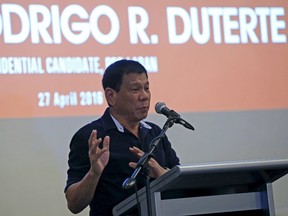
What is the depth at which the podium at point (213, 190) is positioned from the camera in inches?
78.4

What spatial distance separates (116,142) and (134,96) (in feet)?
0.61

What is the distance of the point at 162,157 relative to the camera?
2.62 meters

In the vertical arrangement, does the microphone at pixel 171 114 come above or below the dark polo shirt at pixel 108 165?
above

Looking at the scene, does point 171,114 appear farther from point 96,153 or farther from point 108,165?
point 108,165

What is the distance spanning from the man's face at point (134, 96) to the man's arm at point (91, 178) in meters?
0.36

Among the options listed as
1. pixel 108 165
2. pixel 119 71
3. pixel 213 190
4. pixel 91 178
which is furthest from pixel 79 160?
pixel 213 190

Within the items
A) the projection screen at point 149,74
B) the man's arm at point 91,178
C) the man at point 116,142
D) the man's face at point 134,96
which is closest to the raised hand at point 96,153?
the man's arm at point 91,178

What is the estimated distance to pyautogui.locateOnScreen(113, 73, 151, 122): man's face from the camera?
2.54m

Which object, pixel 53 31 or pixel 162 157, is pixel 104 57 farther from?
pixel 162 157

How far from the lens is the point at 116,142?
2527 millimetres

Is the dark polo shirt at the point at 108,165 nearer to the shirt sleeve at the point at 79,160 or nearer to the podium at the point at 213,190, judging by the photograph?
the shirt sleeve at the point at 79,160

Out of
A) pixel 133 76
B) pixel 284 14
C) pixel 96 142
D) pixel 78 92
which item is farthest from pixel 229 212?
pixel 284 14

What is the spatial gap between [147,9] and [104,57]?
0.41m

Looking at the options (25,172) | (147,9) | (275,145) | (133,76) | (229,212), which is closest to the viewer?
(229,212)
